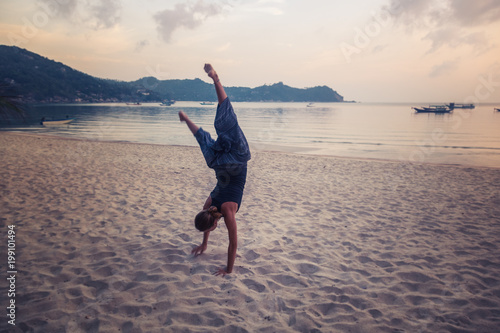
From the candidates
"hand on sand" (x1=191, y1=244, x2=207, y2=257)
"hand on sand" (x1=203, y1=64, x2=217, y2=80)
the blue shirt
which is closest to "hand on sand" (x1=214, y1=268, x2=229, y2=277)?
"hand on sand" (x1=191, y1=244, x2=207, y2=257)

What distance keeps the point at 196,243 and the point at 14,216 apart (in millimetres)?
3683

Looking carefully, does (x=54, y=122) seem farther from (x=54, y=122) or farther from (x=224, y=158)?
(x=224, y=158)

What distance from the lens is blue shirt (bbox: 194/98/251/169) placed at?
2873 millimetres

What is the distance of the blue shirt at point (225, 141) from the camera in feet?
9.43

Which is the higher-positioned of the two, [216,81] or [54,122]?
[216,81]

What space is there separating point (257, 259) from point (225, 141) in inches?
79.0

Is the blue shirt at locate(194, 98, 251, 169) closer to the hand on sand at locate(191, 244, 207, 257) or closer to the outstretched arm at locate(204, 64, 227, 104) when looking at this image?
the outstretched arm at locate(204, 64, 227, 104)

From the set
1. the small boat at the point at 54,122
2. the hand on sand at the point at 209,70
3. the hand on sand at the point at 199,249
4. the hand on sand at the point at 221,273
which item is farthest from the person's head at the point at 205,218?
the small boat at the point at 54,122

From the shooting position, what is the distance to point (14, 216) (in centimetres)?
508

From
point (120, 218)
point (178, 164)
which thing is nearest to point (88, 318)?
point (120, 218)

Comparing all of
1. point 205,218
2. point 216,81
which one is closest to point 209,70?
point 216,81

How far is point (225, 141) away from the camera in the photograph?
298 cm

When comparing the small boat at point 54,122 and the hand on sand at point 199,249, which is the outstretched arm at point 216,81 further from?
the small boat at point 54,122

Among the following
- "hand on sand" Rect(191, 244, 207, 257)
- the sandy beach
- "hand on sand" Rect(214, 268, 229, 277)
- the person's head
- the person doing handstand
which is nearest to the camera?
the sandy beach
